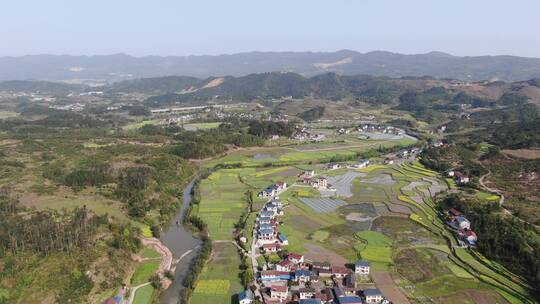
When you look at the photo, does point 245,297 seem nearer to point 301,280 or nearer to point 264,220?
point 301,280

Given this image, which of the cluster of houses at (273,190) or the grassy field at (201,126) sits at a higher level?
the cluster of houses at (273,190)

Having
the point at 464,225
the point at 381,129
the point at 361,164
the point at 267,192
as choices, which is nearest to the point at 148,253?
the point at 267,192

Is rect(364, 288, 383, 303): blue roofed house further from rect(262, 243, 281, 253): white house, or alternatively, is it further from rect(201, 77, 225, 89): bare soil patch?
rect(201, 77, 225, 89): bare soil patch

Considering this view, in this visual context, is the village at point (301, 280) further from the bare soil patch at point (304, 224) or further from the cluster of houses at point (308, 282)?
the bare soil patch at point (304, 224)

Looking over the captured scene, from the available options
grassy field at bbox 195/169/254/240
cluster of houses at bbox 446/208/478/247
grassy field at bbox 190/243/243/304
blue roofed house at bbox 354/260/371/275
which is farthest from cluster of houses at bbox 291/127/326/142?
blue roofed house at bbox 354/260/371/275

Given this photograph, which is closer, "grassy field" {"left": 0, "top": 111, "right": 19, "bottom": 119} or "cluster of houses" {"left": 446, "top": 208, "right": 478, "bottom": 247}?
"cluster of houses" {"left": 446, "top": 208, "right": 478, "bottom": 247}

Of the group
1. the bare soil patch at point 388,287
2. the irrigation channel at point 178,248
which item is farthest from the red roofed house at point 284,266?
the irrigation channel at point 178,248

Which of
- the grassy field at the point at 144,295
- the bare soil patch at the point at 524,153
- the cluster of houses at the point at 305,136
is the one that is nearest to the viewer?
the grassy field at the point at 144,295
